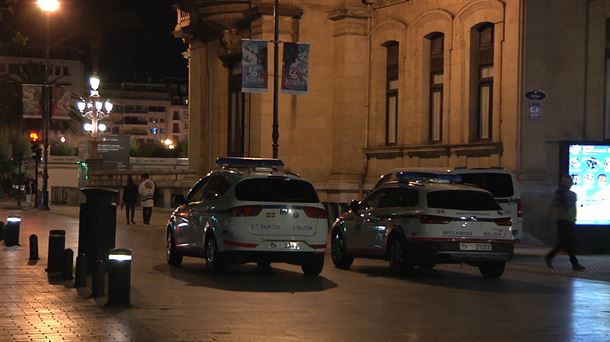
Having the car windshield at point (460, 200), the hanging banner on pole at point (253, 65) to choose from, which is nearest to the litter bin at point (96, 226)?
the car windshield at point (460, 200)

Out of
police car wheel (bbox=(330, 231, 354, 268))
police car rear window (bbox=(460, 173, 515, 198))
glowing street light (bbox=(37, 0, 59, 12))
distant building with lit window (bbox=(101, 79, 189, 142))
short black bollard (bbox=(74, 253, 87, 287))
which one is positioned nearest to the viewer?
short black bollard (bbox=(74, 253, 87, 287))

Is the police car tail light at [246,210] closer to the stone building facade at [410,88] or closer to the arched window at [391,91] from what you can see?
the stone building facade at [410,88]

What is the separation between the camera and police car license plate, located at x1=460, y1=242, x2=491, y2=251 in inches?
747

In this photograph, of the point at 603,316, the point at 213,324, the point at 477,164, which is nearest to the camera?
the point at 213,324

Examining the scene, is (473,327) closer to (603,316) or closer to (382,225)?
(603,316)

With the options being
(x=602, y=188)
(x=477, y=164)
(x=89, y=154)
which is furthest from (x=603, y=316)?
(x=89, y=154)

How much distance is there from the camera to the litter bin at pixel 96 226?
18266mm

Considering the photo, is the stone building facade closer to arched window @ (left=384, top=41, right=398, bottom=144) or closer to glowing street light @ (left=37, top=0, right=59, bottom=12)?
arched window @ (left=384, top=41, right=398, bottom=144)

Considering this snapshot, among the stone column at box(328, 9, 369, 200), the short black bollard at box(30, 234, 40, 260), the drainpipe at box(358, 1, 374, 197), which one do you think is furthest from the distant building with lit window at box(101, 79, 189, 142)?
the short black bollard at box(30, 234, 40, 260)

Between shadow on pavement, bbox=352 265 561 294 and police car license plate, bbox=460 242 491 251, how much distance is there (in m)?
0.59

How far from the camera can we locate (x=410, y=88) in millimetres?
35375

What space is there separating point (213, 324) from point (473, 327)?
10.4ft

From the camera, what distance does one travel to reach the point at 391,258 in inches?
776

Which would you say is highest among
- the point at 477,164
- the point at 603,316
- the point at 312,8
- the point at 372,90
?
the point at 312,8
